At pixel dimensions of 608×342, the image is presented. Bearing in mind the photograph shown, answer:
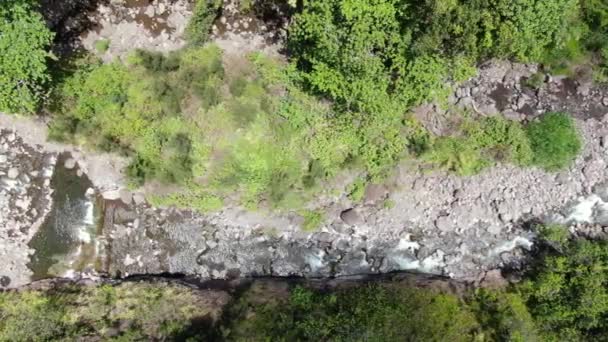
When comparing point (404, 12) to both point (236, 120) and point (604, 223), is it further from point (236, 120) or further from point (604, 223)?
point (604, 223)

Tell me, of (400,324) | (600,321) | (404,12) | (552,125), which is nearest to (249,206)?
(400,324)


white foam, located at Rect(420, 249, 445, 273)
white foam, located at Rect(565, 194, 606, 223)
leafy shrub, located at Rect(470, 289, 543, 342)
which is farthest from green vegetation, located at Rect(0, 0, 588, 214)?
leafy shrub, located at Rect(470, 289, 543, 342)

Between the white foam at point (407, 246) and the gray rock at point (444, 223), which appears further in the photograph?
the white foam at point (407, 246)

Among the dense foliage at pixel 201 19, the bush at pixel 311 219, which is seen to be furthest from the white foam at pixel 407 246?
the dense foliage at pixel 201 19

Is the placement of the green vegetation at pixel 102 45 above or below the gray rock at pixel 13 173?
above

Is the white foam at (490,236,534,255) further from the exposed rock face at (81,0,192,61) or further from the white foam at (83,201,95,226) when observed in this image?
the white foam at (83,201,95,226)

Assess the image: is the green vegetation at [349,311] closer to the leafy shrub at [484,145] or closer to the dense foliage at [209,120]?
the leafy shrub at [484,145]

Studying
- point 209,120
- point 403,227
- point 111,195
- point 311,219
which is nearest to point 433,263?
point 403,227

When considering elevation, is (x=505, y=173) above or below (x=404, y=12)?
below
